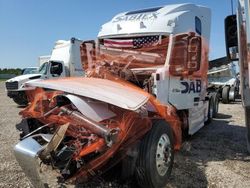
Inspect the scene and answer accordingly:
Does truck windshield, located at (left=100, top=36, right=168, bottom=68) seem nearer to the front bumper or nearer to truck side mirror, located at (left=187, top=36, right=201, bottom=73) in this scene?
truck side mirror, located at (left=187, top=36, right=201, bottom=73)

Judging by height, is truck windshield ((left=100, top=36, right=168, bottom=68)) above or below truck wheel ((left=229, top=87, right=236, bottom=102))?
above

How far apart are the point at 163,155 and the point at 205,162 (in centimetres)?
163

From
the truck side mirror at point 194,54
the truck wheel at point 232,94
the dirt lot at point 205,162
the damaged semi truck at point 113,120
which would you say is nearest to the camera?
the damaged semi truck at point 113,120

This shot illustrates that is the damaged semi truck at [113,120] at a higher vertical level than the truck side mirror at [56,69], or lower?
lower

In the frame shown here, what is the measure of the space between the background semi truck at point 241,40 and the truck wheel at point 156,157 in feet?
5.85

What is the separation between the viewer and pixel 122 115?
4.05 m

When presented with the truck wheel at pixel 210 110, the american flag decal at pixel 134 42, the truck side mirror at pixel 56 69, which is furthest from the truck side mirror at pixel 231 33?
the truck side mirror at pixel 56 69

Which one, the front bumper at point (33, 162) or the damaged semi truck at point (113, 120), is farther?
the damaged semi truck at point (113, 120)

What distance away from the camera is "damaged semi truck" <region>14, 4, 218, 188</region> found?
12.1 ft

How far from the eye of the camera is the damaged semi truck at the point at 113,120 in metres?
3.70

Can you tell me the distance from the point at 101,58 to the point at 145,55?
90 centimetres

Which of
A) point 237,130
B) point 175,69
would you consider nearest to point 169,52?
point 175,69

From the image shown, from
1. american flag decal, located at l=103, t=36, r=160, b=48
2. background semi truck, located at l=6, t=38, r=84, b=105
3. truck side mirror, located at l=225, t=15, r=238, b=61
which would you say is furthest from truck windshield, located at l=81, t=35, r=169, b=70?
background semi truck, located at l=6, t=38, r=84, b=105

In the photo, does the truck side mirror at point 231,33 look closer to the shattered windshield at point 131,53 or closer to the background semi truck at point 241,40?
the background semi truck at point 241,40
